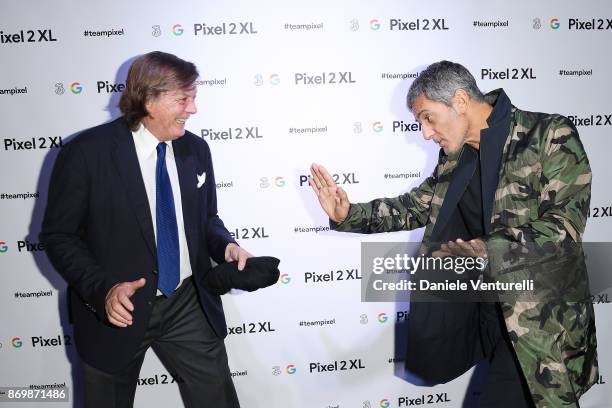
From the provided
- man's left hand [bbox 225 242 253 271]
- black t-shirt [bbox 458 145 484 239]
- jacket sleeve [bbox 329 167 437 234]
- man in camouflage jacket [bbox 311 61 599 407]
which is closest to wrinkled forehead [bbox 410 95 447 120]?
man in camouflage jacket [bbox 311 61 599 407]

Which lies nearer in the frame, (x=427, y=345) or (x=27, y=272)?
(x=427, y=345)

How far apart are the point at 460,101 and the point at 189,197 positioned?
1.21 m

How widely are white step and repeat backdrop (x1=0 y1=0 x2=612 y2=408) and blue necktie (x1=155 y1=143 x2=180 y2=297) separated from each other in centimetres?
88

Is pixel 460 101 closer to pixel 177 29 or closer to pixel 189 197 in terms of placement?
pixel 189 197

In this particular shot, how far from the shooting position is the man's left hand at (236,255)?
1.99 metres

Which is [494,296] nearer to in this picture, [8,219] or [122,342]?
[122,342]

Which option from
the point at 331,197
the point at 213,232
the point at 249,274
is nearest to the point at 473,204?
the point at 331,197

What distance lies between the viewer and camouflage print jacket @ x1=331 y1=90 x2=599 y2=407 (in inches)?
65.6

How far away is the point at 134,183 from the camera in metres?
1.97

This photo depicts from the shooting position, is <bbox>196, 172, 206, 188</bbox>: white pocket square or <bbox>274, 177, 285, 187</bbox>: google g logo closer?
<bbox>196, 172, 206, 188</bbox>: white pocket square

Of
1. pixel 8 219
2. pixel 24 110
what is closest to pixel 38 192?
pixel 8 219

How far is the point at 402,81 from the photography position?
9.63ft

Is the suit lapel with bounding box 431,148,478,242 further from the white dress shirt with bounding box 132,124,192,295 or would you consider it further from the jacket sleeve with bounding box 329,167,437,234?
the white dress shirt with bounding box 132,124,192,295

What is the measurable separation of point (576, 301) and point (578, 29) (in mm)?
2051
